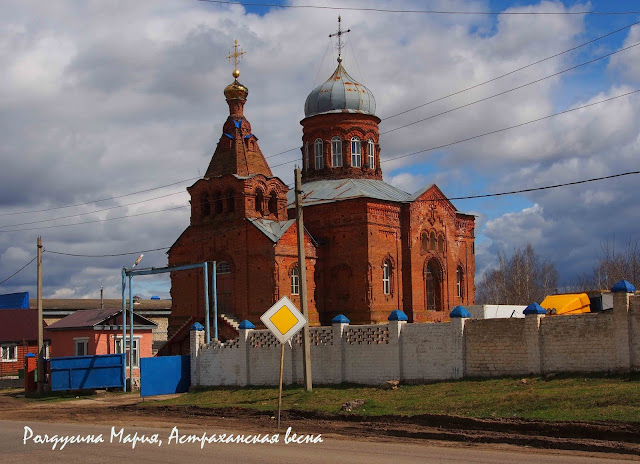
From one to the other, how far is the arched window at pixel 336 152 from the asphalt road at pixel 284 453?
94.3 feet

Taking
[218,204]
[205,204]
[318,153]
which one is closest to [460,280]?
[318,153]

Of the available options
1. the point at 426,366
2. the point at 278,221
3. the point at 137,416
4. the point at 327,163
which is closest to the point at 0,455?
the point at 137,416

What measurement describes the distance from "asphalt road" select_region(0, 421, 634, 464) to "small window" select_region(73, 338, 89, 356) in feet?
64.6

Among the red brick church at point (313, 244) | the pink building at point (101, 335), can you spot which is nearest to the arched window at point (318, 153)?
the red brick church at point (313, 244)

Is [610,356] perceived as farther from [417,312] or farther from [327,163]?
[327,163]

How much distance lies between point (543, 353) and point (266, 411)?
7003 millimetres

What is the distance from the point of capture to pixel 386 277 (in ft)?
125

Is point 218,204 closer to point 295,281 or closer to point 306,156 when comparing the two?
point 295,281

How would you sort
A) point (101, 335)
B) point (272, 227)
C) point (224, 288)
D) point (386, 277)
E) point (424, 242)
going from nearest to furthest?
point (101, 335), point (272, 227), point (224, 288), point (386, 277), point (424, 242)

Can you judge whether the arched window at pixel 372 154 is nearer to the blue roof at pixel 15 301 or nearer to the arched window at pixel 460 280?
the arched window at pixel 460 280

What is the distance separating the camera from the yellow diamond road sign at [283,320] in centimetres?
1573

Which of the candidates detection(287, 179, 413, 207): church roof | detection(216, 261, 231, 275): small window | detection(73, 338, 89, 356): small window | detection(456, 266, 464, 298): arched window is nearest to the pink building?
detection(73, 338, 89, 356): small window

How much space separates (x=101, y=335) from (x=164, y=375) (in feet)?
27.2

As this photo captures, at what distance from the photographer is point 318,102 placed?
43.5m
